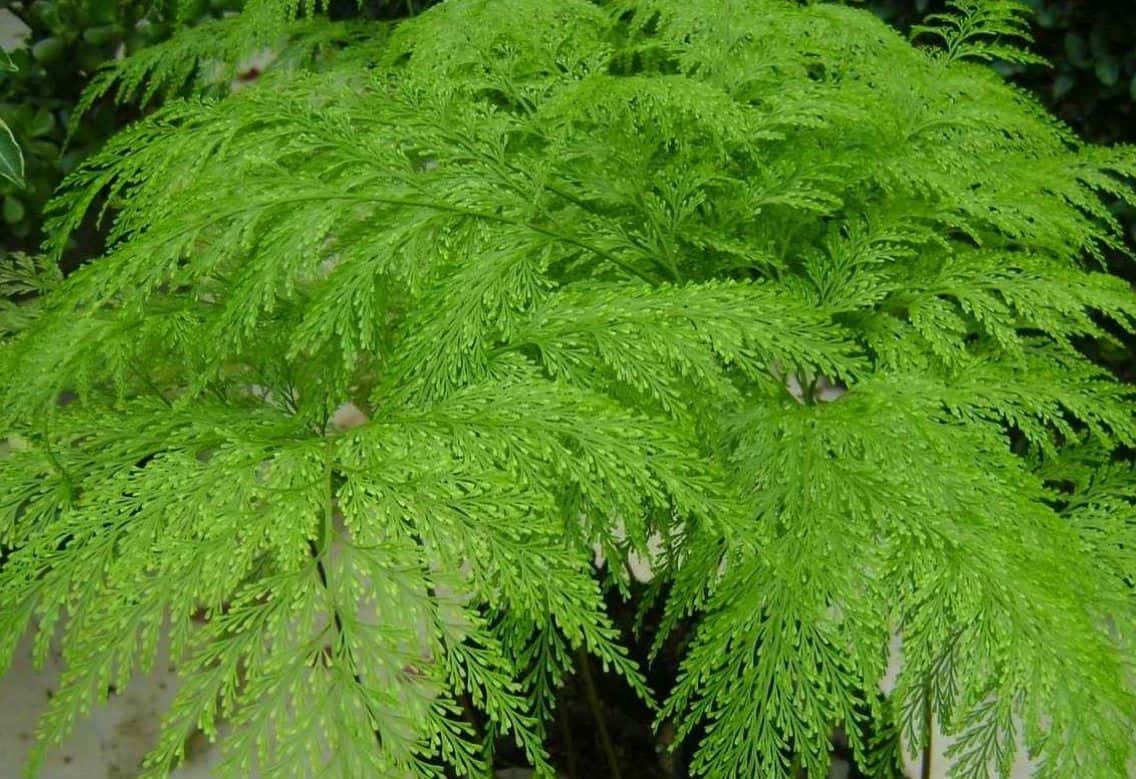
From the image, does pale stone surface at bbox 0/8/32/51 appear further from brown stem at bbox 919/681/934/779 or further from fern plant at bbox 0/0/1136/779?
brown stem at bbox 919/681/934/779

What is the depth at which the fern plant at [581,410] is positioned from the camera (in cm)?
75

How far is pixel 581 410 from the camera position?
0.85 metres

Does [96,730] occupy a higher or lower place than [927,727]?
lower

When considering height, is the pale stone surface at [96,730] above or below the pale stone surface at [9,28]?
above

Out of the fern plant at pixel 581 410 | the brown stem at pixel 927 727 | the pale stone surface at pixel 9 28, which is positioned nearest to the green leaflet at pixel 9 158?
the fern plant at pixel 581 410

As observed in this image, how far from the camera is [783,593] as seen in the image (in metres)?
0.87

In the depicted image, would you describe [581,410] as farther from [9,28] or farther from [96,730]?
[9,28]

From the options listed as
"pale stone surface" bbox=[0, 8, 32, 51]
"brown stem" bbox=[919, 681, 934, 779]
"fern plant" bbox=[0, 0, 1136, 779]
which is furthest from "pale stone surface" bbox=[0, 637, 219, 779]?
"pale stone surface" bbox=[0, 8, 32, 51]

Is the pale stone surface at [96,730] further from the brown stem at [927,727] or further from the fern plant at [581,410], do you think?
the brown stem at [927,727]

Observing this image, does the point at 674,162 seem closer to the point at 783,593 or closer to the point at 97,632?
the point at 783,593

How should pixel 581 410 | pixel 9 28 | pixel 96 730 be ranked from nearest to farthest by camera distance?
pixel 581 410
pixel 96 730
pixel 9 28

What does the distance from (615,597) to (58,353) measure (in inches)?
38.7

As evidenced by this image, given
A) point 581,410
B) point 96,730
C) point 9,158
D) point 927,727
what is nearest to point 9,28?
point 9,158

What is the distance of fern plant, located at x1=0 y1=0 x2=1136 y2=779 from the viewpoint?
29.6 inches
